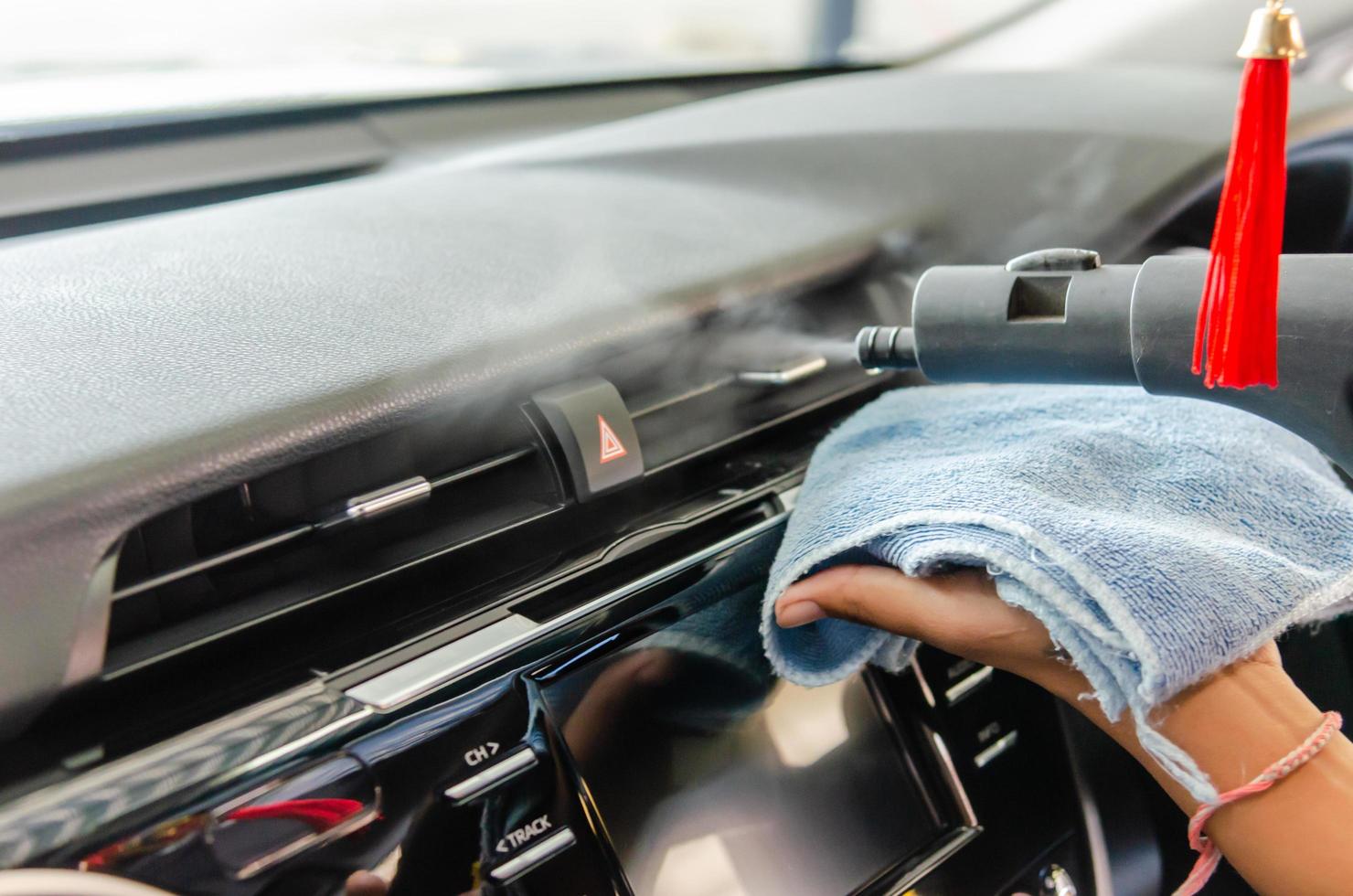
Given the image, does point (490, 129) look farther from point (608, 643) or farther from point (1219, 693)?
point (1219, 693)

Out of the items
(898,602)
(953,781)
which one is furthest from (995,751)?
(898,602)

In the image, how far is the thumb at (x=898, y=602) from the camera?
0.45 metres

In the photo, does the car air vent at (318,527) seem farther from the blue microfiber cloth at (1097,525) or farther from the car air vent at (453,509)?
the blue microfiber cloth at (1097,525)

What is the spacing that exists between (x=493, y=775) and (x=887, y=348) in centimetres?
27

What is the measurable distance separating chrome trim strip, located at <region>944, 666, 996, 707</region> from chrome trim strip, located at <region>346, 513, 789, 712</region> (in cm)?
18

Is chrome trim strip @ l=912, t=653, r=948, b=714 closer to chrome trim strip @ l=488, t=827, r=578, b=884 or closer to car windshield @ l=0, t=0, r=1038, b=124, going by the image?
chrome trim strip @ l=488, t=827, r=578, b=884

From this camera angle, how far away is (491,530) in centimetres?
51

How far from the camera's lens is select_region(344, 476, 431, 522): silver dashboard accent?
1.51 ft

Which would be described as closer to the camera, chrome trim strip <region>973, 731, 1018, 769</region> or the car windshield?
chrome trim strip <region>973, 731, 1018, 769</region>

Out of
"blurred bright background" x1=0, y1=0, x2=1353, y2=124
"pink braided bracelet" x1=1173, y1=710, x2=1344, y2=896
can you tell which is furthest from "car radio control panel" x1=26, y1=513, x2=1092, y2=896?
"blurred bright background" x1=0, y1=0, x2=1353, y2=124

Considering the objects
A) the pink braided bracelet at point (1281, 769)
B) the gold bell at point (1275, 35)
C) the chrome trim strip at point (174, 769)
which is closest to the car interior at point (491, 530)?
the chrome trim strip at point (174, 769)

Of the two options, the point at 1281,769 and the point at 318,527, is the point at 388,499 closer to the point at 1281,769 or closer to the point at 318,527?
the point at 318,527

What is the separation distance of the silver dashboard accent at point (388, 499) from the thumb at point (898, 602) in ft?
0.53

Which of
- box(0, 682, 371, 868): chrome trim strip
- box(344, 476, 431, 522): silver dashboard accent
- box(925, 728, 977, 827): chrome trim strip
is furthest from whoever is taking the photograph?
box(925, 728, 977, 827): chrome trim strip
